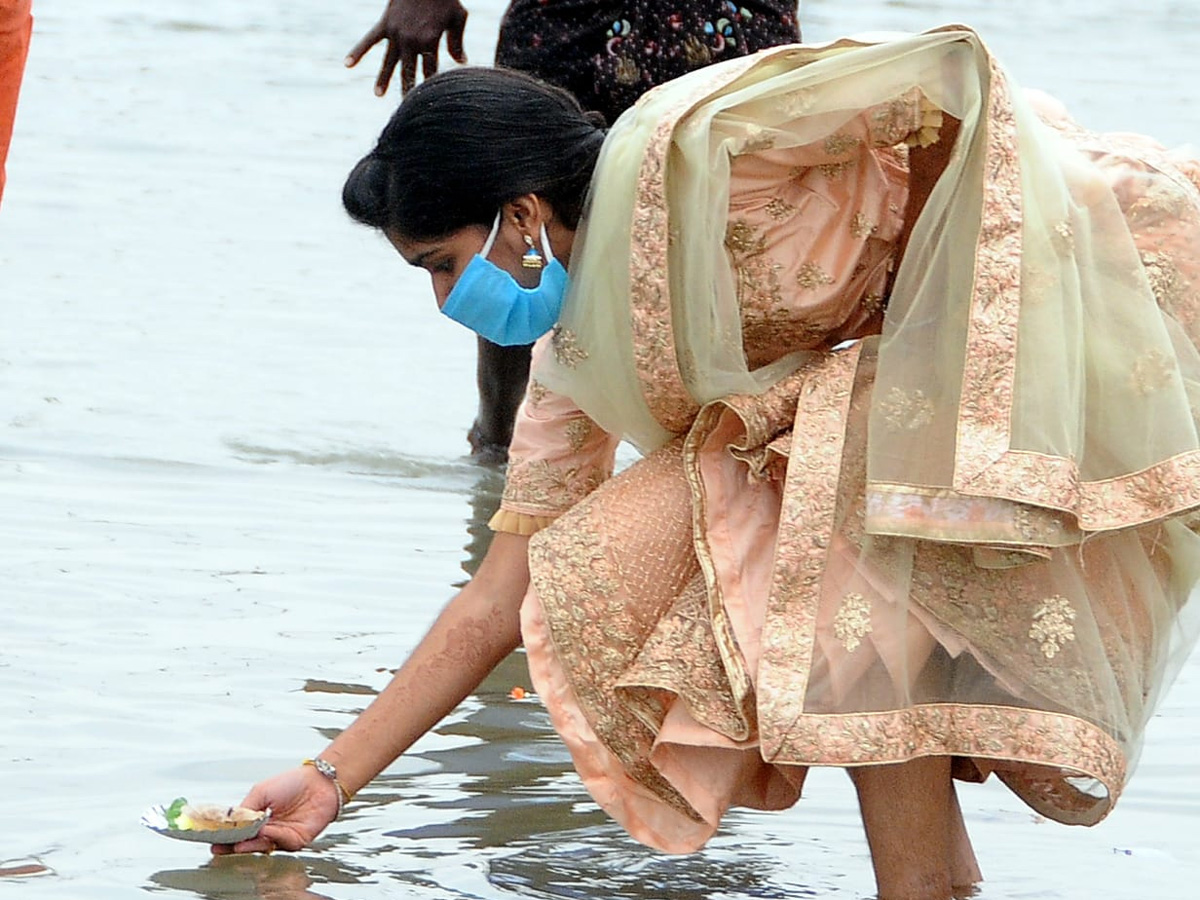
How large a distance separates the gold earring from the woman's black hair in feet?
0.17

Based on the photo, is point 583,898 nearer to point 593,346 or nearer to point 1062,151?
point 593,346

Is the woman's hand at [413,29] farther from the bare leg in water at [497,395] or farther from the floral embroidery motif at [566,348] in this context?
the floral embroidery motif at [566,348]

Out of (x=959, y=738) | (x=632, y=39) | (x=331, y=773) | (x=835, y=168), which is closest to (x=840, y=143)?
(x=835, y=168)

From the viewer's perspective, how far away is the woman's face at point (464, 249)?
2621 millimetres

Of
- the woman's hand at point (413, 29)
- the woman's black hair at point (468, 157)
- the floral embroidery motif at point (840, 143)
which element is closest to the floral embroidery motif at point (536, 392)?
the woman's black hair at point (468, 157)

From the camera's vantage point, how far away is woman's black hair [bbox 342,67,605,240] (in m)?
2.60

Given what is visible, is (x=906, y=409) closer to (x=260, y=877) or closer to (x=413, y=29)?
(x=260, y=877)

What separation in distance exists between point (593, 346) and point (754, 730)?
1.60ft

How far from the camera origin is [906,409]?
8.13 feet

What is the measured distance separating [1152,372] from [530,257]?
→ 0.72 m

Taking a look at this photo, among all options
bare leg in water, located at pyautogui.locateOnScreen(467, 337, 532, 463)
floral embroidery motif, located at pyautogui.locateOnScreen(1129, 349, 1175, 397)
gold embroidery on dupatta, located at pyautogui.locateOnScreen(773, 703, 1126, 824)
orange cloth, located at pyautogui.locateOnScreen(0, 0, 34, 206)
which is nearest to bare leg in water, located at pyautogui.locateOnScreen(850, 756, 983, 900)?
gold embroidery on dupatta, located at pyautogui.locateOnScreen(773, 703, 1126, 824)

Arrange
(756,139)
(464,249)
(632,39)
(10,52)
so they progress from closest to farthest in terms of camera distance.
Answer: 1. (756,139)
2. (464,249)
3. (10,52)
4. (632,39)

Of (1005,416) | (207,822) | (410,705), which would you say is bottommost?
(207,822)

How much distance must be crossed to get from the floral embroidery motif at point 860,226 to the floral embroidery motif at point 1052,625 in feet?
1.54
